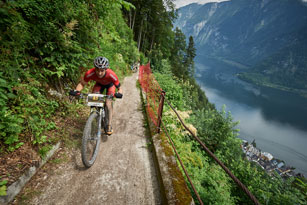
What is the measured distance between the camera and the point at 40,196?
7.48 feet

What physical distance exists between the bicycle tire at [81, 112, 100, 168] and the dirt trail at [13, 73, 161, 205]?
0.64 feet

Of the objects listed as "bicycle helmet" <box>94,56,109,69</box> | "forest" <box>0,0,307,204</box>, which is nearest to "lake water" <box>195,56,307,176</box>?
"forest" <box>0,0,307,204</box>

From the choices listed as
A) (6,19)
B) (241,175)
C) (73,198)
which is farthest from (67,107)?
(241,175)

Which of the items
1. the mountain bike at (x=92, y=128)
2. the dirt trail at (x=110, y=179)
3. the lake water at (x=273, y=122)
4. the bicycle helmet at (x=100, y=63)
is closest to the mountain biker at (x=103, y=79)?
the bicycle helmet at (x=100, y=63)

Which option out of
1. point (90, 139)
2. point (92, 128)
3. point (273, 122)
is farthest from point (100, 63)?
point (273, 122)

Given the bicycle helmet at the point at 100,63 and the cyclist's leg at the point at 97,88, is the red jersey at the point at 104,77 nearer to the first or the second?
the cyclist's leg at the point at 97,88

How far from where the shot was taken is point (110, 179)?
2809 millimetres

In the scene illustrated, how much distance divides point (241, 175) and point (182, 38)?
42974mm

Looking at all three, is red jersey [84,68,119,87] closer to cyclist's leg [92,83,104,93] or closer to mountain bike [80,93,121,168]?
cyclist's leg [92,83,104,93]

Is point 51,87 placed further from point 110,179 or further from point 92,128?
point 110,179

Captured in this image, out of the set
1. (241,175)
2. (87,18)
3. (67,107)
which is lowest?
(241,175)

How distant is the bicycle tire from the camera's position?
2775 millimetres

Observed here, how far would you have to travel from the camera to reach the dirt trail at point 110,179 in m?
2.39

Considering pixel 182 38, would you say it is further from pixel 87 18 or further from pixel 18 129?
pixel 18 129
